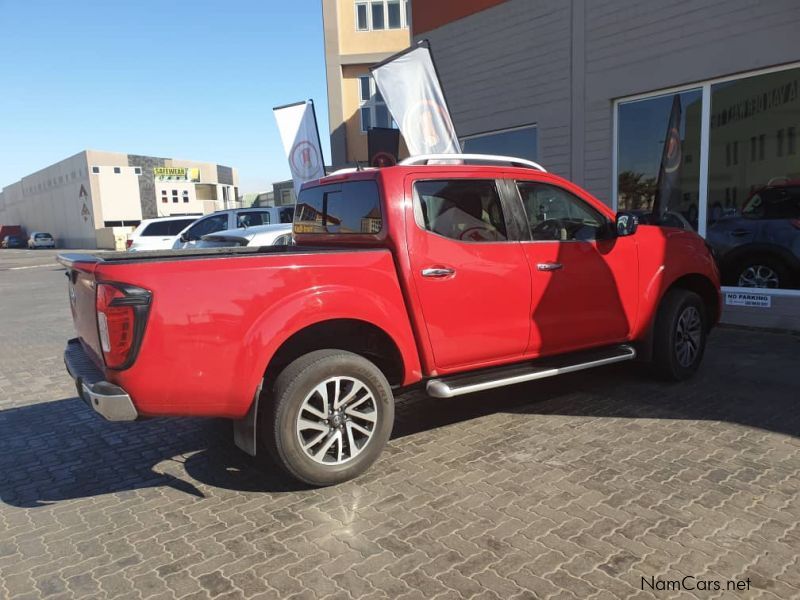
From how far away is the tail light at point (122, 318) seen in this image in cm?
305

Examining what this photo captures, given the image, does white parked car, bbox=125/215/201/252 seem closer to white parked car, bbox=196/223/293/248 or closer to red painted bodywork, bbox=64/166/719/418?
white parked car, bbox=196/223/293/248

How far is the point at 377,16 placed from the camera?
94.7 feet

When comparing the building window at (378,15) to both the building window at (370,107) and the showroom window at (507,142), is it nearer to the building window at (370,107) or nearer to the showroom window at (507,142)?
the building window at (370,107)

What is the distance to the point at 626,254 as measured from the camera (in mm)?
4938

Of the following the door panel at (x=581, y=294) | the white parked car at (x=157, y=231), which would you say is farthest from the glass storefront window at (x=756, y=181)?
the white parked car at (x=157, y=231)

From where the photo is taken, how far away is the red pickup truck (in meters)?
3.16

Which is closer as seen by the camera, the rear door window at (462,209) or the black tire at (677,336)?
the rear door window at (462,209)

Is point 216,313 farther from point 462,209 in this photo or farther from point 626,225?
point 626,225

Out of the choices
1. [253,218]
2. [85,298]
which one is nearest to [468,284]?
[85,298]

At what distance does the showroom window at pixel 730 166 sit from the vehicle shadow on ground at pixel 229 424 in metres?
2.13

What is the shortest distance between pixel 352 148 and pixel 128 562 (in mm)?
27976

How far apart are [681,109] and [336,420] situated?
7275 mm

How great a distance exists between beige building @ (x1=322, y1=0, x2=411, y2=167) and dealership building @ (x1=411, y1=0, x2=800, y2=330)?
19180 millimetres

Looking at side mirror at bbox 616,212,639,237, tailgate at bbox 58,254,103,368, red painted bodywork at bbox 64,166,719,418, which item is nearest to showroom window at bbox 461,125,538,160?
red painted bodywork at bbox 64,166,719,418
